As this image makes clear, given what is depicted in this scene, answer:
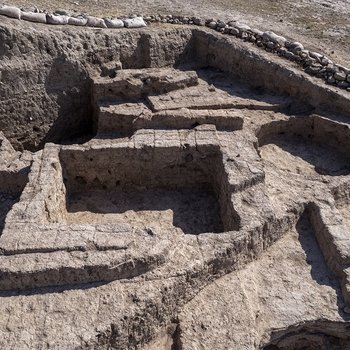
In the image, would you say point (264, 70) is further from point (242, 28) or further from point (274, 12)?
point (274, 12)

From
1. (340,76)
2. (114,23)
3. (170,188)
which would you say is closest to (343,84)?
(340,76)

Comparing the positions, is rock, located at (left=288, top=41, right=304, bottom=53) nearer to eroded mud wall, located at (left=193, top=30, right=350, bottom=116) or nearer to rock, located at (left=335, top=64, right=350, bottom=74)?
eroded mud wall, located at (left=193, top=30, right=350, bottom=116)

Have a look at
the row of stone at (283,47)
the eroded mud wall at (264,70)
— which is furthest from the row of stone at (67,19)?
the eroded mud wall at (264,70)

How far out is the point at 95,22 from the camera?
10242 millimetres

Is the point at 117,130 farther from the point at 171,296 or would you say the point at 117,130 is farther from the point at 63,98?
the point at 171,296

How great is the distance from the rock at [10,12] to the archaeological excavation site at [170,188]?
0.12ft

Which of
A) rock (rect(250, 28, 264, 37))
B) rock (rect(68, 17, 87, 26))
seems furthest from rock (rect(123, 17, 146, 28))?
rock (rect(250, 28, 264, 37))

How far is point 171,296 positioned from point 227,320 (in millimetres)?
715

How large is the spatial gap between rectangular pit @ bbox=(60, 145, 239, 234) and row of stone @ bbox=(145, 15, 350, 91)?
366 centimetres

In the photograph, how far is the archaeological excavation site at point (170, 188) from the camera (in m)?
5.16

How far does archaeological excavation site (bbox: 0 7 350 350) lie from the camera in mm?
5156

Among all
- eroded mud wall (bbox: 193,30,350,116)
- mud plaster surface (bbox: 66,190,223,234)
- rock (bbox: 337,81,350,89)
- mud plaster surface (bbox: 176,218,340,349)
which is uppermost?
rock (bbox: 337,81,350,89)

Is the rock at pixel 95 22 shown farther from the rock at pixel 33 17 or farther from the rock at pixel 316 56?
the rock at pixel 316 56

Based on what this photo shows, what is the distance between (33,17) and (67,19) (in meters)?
0.74
